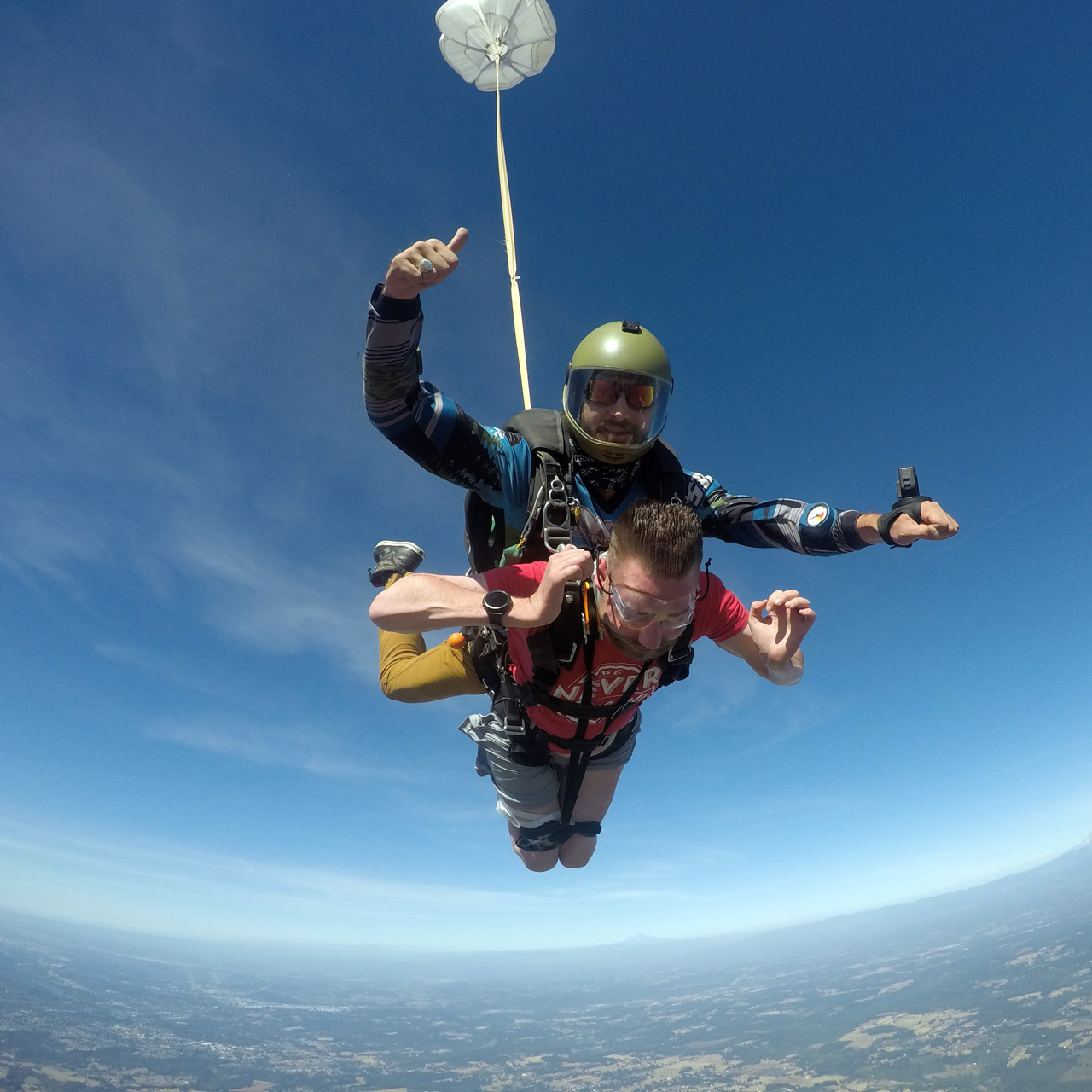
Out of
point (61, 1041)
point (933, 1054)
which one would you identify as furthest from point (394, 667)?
point (61, 1041)

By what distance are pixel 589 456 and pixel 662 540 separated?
31.9 inches

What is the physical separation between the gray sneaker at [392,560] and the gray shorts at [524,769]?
132cm

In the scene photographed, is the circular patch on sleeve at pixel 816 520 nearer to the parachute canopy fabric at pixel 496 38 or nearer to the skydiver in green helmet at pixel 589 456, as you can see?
the skydiver in green helmet at pixel 589 456

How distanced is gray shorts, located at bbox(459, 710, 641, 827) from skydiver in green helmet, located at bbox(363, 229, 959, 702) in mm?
1653

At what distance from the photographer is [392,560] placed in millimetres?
4367

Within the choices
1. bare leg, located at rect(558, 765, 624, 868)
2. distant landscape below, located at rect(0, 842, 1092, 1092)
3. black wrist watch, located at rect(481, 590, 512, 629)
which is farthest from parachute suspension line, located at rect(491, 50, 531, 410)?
distant landscape below, located at rect(0, 842, 1092, 1092)

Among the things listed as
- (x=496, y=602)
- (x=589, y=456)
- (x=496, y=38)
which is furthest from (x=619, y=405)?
(x=496, y=38)

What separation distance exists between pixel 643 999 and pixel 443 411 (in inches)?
9876

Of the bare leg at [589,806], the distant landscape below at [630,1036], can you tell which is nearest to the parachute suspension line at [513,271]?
the bare leg at [589,806]

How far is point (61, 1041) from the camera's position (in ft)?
365

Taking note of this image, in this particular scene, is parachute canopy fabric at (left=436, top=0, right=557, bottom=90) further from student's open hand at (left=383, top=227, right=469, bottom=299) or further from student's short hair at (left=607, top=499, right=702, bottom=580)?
student's short hair at (left=607, top=499, right=702, bottom=580)

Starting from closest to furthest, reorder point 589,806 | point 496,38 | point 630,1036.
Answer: point 589,806
point 496,38
point 630,1036

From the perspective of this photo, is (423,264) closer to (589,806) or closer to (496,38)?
(589,806)

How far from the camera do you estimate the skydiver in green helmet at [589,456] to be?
7.70 feet
